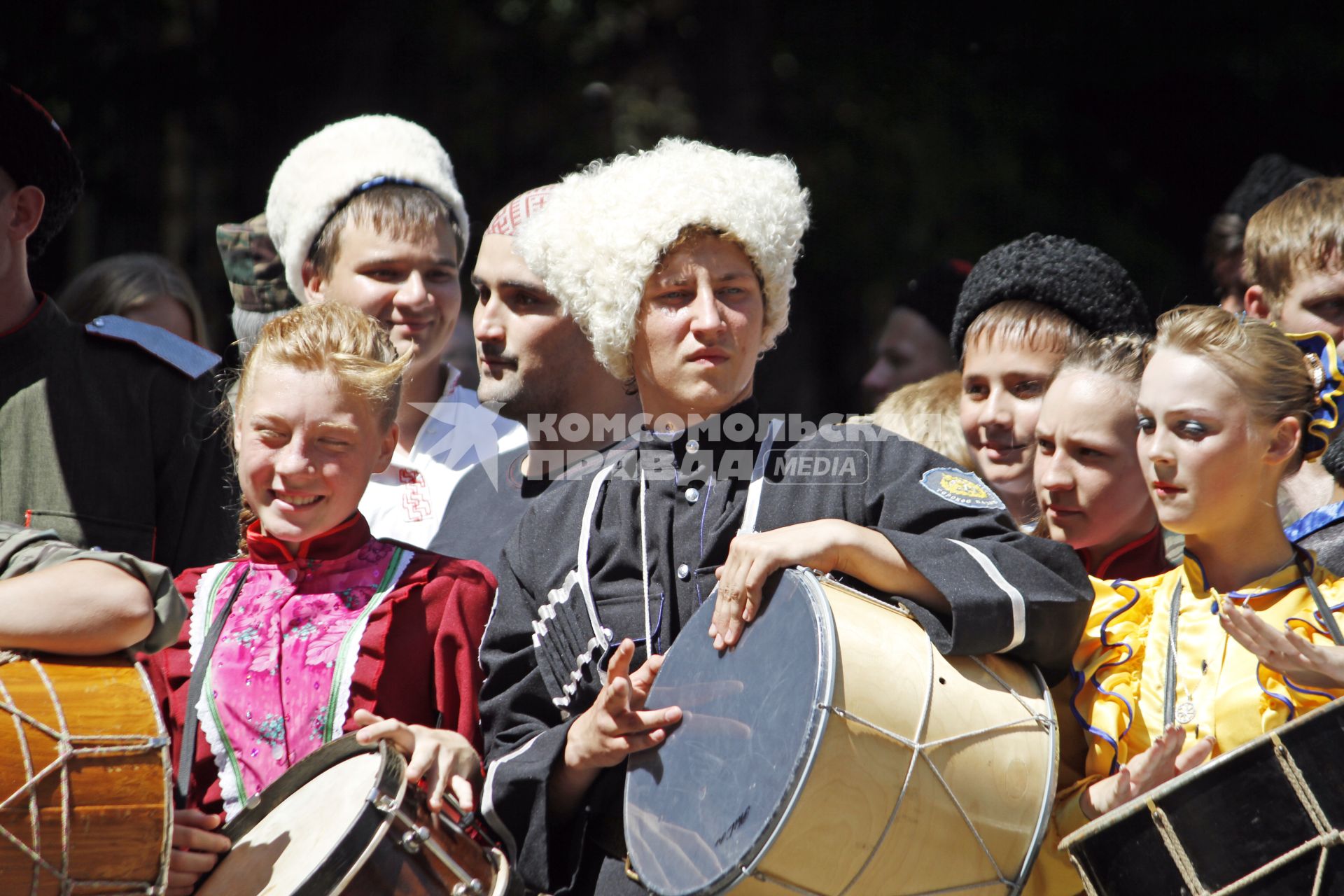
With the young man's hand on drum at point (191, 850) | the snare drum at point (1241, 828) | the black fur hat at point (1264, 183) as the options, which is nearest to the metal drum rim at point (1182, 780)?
the snare drum at point (1241, 828)

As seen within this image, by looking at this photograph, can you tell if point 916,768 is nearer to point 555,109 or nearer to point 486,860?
point 486,860

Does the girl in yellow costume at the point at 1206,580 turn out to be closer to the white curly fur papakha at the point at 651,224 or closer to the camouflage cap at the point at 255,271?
the white curly fur papakha at the point at 651,224

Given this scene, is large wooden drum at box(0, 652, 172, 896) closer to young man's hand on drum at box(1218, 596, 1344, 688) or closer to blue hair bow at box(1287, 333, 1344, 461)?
young man's hand on drum at box(1218, 596, 1344, 688)

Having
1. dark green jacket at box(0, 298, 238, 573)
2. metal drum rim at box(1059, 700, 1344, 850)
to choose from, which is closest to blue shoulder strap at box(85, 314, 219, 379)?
dark green jacket at box(0, 298, 238, 573)

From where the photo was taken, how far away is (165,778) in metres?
2.35

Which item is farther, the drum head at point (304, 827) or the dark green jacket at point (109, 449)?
the dark green jacket at point (109, 449)

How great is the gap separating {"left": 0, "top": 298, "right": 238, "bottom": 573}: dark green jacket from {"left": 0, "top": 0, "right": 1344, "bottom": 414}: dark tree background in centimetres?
413

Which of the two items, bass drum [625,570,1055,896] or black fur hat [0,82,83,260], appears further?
black fur hat [0,82,83,260]

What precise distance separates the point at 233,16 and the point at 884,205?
13.0 feet

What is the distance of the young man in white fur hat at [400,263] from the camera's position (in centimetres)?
378

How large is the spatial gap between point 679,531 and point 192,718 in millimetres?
994

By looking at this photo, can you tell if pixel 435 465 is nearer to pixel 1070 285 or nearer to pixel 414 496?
pixel 414 496

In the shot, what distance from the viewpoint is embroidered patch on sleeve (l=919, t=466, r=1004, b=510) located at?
2475 millimetres

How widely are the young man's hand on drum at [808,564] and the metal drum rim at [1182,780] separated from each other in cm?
41
